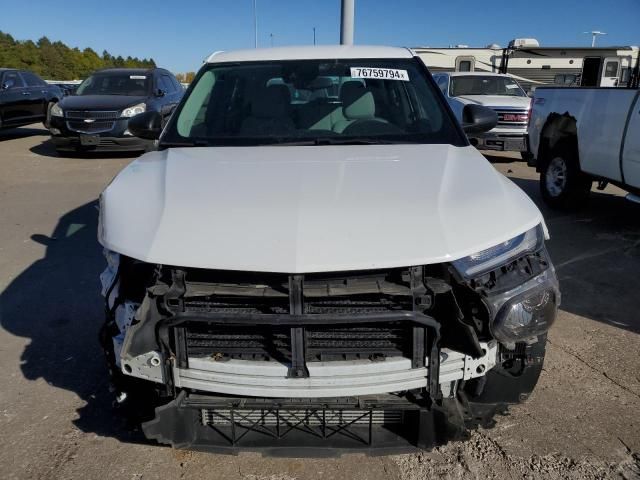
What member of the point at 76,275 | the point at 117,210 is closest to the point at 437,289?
the point at 117,210

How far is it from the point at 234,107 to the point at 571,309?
2.95 meters

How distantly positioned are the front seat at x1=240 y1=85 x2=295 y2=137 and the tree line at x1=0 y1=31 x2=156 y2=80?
143 ft

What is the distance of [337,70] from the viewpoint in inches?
148

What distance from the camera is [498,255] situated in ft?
7.37

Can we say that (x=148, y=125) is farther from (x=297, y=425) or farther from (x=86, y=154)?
(x=86, y=154)

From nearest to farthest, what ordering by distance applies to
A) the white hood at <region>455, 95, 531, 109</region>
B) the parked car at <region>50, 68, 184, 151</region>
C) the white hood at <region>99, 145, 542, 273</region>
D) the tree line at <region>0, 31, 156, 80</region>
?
the white hood at <region>99, 145, 542, 273</region> < the parked car at <region>50, 68, 184, 151</region> < the white hood at <region>455, 95, 531, 109</region> < the tree line at <region>0, 31, 156, 80</region>

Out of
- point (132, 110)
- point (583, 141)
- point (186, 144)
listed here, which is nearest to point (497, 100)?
point (583, 141)

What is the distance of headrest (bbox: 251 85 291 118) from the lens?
355cm

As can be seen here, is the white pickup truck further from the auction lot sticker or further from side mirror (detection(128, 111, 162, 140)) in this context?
side mirror (detection(128, 111, 162, 140))

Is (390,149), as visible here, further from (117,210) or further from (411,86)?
(117,210)

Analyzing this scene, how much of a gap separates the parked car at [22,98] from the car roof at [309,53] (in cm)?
1139

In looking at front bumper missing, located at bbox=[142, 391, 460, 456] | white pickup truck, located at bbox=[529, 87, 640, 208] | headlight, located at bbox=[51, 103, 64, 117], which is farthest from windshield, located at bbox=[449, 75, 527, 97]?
front bumper missing, located at bbox=[142, 391, 460, 456]

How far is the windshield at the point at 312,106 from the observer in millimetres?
3346

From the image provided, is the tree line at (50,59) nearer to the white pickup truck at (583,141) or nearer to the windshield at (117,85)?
the windshield at (117,85)
